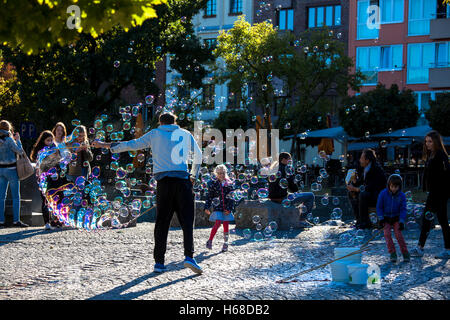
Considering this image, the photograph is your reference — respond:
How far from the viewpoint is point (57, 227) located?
10469mm

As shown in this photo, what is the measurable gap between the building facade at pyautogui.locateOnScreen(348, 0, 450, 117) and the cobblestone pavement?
26.6 meters

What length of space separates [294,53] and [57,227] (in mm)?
19026

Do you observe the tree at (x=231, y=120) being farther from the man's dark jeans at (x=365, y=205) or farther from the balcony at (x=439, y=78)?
the man's dark jeans at (x=365, y=205)

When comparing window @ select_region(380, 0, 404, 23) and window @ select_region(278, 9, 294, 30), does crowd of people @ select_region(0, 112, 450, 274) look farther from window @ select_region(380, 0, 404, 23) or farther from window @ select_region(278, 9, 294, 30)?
window @ select_region(278, 9, 294, 30)

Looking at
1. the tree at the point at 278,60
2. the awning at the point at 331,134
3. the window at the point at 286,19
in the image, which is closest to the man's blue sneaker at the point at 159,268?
the awning at the point at 331,134

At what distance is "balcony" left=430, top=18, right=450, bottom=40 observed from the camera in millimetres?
29677

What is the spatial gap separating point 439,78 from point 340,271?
25048 mm

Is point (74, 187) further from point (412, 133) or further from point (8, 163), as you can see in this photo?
point (412, 133)

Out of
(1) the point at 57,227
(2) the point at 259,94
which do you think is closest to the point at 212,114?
(2) the point at 259,94

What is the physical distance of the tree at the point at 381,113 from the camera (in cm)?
2734

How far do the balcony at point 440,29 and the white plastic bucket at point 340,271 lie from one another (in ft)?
85.6

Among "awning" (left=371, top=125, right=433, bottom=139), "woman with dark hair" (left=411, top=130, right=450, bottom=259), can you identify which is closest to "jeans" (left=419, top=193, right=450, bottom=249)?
"woman with dark hair" (left=411, top=130, right=450, bottom=259)

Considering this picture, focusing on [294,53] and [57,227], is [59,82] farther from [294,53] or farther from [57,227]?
[57,227]

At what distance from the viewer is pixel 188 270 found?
668cm
